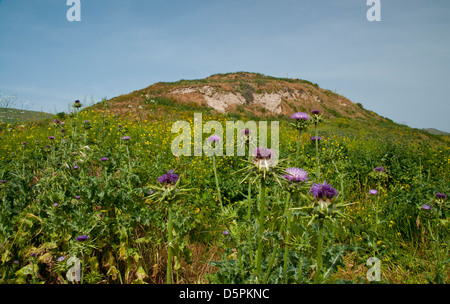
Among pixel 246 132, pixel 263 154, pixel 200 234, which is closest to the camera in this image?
pixel 263 154

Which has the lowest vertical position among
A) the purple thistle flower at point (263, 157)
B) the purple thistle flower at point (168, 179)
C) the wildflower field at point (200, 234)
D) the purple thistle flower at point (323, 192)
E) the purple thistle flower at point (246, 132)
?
the wildflower field at point (200, 234)

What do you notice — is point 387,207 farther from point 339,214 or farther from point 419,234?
point 339,214

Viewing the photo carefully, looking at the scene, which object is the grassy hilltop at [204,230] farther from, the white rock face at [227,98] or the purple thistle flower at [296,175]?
the white rock face at [227,98]

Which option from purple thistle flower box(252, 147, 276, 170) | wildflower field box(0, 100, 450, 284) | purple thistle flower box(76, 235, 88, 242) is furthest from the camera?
purple thistle flower box(76, 235, 88, 242)

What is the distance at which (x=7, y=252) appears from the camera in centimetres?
241

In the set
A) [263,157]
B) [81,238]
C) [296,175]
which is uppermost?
[263,157]

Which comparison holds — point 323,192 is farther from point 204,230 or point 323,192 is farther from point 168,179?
point 204,230

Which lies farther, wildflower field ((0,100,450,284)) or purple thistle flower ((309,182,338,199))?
wildflower field ((0,100,450,284))

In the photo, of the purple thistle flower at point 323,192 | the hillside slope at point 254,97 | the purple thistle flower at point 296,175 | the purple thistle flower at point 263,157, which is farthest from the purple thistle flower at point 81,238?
the hillside slope at point 254,97

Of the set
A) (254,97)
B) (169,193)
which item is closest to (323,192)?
(169,193)

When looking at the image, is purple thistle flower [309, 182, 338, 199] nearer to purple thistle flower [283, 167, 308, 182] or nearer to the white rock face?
purple thistle flower [283, 167, 308, 182]

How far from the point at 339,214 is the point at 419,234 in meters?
2.59

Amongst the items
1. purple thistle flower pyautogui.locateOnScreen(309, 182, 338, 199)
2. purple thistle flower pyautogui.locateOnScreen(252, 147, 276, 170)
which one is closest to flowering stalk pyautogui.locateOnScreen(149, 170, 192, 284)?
purple thistle flower pyautogui.locateOnScreen(252, 147, 276, 170)
